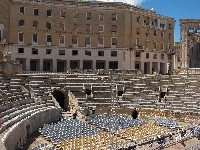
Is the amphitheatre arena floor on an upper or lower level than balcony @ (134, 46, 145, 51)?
lower

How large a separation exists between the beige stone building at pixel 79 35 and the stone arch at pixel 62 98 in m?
12.8

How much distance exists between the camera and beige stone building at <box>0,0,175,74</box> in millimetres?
47094

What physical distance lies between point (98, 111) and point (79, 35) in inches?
778

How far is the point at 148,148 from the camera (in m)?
20.0

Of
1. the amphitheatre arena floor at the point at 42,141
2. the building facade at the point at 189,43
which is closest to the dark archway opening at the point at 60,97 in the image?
the amphitheatre arena floor at the point at 42,141

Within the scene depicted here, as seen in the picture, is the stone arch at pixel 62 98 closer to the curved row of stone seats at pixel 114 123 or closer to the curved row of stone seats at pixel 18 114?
the curved row of stone seats at pixel 18 114

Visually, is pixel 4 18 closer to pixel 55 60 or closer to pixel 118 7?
pixel 55 60

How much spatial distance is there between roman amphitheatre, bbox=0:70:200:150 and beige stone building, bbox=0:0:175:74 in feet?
26.0

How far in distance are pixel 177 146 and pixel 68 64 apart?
31.1 meters

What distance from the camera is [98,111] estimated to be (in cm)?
3419

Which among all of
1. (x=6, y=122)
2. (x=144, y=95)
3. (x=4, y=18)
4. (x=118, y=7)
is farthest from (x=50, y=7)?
(x=6, y=122)

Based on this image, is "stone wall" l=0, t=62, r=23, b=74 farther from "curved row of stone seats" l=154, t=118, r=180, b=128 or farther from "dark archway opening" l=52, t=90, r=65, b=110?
"curved row of stone seats" l=154, t=118, r=180, b=128

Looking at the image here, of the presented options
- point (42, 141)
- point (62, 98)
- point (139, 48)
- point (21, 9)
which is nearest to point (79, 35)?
point (21, 9)

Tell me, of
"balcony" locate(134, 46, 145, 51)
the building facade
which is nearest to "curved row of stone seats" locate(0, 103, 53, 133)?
"balcony" locate(134, 46, 145, 51)
